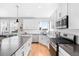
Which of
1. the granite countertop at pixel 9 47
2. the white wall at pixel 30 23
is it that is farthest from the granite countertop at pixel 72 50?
the white wall at pixel 30 23

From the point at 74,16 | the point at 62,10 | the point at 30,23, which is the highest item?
the point at 62,10

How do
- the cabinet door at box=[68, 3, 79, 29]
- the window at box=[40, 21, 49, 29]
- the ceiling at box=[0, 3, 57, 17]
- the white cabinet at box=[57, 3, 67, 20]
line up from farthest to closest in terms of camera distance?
the window at box=[40, 21, 49, 29]
the ceiling at box=[0, 3, 57, 17]
the white cabinet at box=[57, 3, 67, 20]
the cabinet door at box=[68, 3, 79, 29]

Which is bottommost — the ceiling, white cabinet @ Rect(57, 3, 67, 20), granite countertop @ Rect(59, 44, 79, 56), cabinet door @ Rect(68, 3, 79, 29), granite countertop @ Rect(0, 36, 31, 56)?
granite countertop @ Rect(59, 44, 79, 56)

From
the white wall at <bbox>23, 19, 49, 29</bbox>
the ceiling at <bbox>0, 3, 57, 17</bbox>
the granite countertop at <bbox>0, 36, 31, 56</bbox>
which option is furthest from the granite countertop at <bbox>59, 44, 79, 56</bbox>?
the white wall at <bbox>23, 19, 49, 29</bbox>

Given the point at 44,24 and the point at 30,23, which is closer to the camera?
the point at 30,23

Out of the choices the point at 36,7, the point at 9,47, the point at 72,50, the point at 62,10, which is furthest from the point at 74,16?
the point at 36,7

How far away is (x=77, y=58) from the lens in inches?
23.8

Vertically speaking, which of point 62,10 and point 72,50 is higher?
point 62,10

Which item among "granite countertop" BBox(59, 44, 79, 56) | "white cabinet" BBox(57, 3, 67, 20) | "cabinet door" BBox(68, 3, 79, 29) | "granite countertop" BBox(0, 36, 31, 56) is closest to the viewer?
"granite countertop" BBox(0, 36, 31, 56)

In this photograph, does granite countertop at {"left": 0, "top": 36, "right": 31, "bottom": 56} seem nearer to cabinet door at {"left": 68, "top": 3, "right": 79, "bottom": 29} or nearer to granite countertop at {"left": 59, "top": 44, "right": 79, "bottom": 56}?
granite countertop at {"left": 59, "top": 44, "right": 79, "bottom": 56}

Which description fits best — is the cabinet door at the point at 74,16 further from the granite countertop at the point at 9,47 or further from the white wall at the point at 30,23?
the white wall at the point at 30,23

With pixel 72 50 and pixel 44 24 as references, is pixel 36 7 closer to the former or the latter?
pixel 72 50

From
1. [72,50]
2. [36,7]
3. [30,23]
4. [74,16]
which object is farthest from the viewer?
[30,23]

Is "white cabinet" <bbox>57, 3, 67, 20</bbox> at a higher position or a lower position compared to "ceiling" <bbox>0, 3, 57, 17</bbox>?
lower
